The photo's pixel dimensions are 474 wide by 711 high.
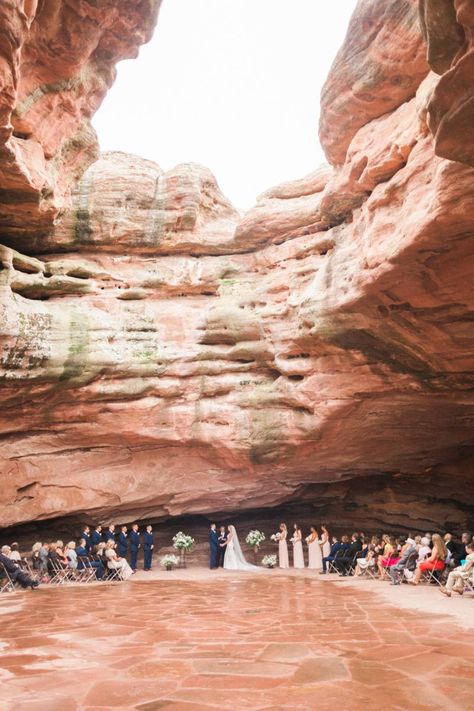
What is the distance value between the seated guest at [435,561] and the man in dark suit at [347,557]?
332cm

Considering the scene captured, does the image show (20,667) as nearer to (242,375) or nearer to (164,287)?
(242,375)

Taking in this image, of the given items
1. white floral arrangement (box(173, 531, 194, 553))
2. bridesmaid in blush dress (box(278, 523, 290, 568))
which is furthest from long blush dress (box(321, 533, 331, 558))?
white floral arrangement (box(173, 531, 194, 553))

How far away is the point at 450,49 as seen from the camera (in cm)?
457

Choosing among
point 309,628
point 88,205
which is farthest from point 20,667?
point 88,205

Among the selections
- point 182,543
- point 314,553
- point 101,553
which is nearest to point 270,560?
point 314,553

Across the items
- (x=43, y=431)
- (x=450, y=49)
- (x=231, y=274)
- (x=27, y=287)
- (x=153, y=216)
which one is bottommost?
(x=43, y=431)

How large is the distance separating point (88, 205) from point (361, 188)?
9.51 m

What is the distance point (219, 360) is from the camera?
17.0 metres

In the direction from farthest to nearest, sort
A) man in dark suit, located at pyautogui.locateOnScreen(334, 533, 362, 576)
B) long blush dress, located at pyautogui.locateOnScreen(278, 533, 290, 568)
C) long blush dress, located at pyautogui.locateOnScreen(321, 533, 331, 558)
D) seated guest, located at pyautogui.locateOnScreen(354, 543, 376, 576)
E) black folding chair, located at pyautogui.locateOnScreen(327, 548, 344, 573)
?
long blush dress, located at pyautogui.locateOnScreen(278, 533, 290, 568), long blush dress, located at pyautogui.locateOnScreen(321, 533, 331, 558), black folding chair, located at pyautogui.locateOnScreen(327, 548, 344, 573), man in dark suit, located at pyautogui.locateOnScreen(334, 533, 362, 576), seated guest, located at pyautogui.locateOnScreen(354, 543, 376, 576)

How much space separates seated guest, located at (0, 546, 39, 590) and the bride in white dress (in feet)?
24.7

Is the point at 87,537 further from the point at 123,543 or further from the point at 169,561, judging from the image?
the point at 169,561

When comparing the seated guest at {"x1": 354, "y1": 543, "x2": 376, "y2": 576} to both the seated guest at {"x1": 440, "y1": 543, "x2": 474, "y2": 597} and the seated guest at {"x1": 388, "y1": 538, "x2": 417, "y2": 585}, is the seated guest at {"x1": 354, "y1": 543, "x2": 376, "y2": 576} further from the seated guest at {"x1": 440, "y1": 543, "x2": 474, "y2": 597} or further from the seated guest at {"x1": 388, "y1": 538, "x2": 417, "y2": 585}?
the seated guest at {"x1": 440, "y1": 543, "x2": 474, "y2": 597}

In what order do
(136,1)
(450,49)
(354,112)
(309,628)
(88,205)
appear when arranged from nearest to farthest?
(450,49) < (309,628) < (136,1) < (354,112) < (88,205)

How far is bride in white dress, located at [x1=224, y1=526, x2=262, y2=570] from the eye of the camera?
1950cm
